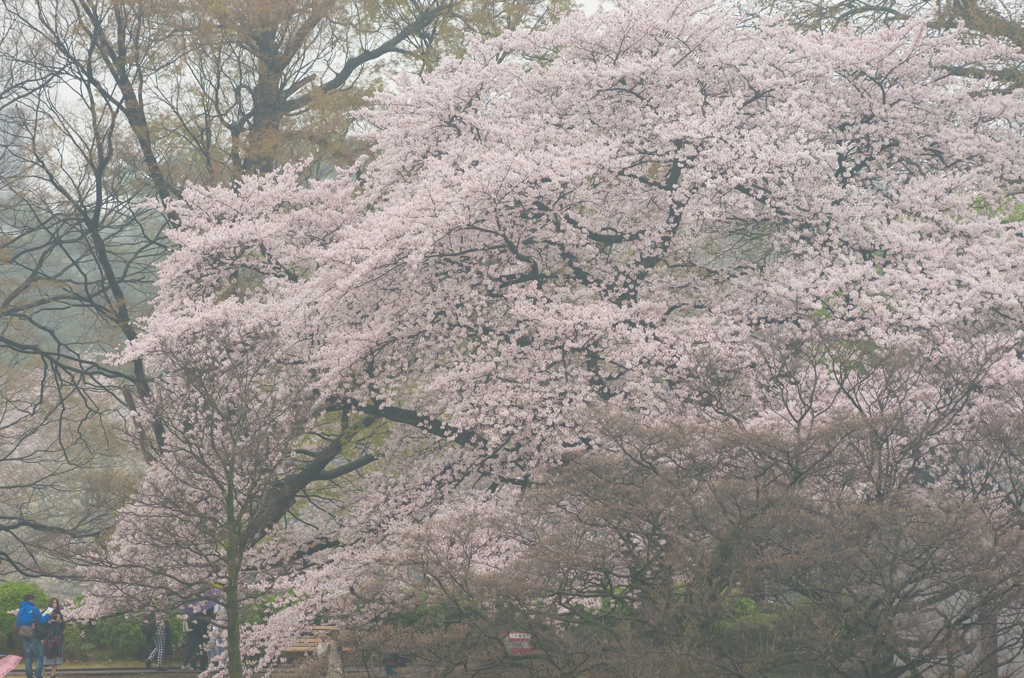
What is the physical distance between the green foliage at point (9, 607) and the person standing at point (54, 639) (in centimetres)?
347

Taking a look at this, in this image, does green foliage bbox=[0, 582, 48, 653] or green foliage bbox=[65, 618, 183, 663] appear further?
green foliage bbox=[65, 618, 183, 663]

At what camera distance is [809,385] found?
35.2 feet

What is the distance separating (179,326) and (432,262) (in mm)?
4168

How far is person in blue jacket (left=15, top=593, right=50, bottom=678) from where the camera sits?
14.3 meters

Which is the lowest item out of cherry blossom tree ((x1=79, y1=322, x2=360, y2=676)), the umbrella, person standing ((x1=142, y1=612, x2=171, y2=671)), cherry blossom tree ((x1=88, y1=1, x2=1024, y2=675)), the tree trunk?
the tree trunk

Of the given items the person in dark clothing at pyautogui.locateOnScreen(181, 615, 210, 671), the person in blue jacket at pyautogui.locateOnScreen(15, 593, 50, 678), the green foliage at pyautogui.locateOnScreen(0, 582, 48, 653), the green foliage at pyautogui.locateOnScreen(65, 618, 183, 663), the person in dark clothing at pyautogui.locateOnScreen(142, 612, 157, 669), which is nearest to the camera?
the person in blue jacket at pyautogui.locateOnScreen(15, 593, 50, 678)

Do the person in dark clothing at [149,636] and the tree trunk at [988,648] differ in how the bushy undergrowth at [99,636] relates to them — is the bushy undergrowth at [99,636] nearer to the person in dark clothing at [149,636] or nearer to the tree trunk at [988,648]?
the person in dark clothing at [149,636]

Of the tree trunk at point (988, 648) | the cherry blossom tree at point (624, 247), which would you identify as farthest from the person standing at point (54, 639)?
the tree trunk at point (988, 648)

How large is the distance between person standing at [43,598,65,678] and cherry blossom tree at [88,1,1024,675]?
418 centimetres

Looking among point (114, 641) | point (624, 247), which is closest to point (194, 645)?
point (114, 641)

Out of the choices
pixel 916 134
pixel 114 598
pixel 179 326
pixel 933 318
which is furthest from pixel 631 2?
pixel 114 598

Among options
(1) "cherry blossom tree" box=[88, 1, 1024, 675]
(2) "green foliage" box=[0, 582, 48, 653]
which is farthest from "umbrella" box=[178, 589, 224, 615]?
(2) "green foliage" box=[0, 582, 48, 653]

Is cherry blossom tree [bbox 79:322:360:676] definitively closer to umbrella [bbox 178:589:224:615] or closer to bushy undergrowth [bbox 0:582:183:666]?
umbrella [bbox 178:589:224:615]

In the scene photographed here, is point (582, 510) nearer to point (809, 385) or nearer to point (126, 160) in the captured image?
point (809, 385)
